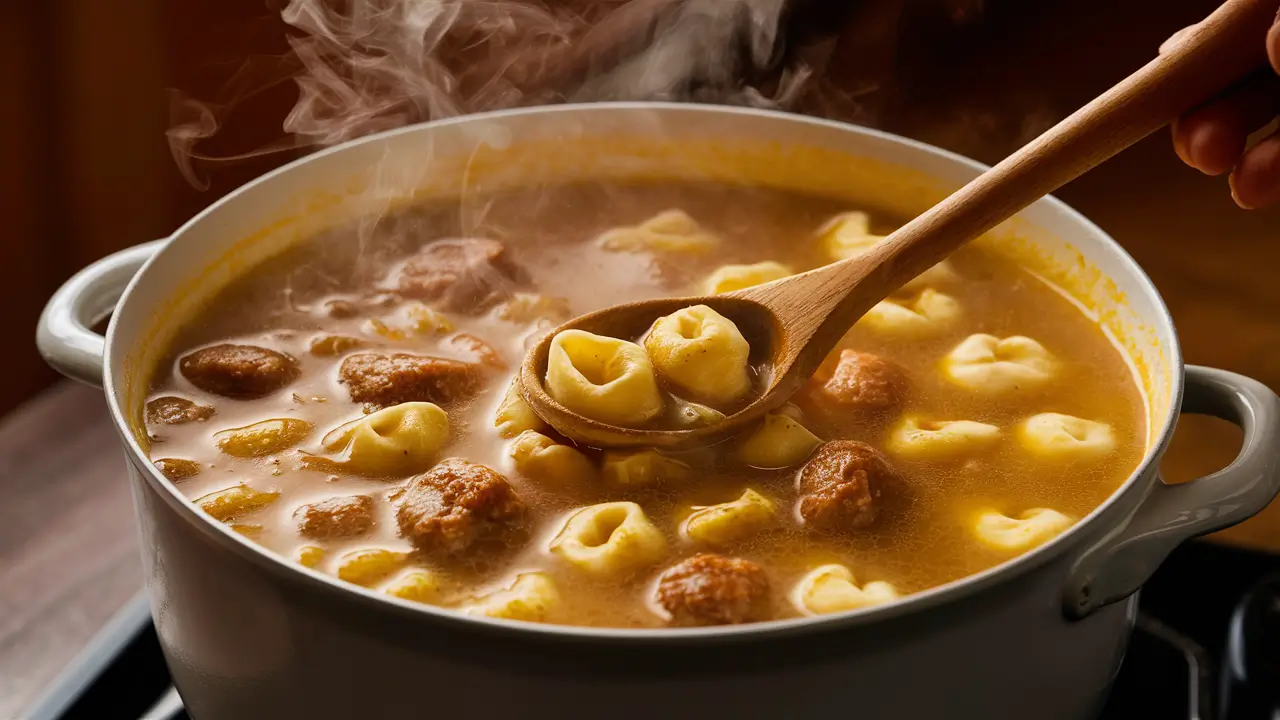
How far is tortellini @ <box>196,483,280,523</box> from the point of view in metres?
1.57

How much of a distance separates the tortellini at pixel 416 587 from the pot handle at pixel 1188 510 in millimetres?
701

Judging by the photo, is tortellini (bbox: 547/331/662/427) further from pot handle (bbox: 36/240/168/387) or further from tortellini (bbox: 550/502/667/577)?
pot handle (bbox: 36/240/168/387)

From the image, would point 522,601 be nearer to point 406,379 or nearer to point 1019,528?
point 406,379

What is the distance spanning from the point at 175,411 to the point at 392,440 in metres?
0.34

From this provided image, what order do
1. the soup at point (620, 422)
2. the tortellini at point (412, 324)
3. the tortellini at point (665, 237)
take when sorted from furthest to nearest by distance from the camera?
the tortellini at point (665, 237), the tortellini at point (412, 324), the soup at point (620, 422)

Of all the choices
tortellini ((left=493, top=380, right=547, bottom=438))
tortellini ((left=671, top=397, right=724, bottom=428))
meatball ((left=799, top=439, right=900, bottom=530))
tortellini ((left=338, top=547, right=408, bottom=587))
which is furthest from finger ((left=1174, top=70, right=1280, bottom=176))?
tortellini ((left=338, top=547, right=408, bottom=587))

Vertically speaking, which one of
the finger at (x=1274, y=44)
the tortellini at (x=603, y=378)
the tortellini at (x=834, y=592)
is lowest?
the tortellini at (x=834, y=592)

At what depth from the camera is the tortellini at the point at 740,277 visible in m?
2.11

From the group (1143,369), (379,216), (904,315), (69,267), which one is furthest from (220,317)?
(69,267)

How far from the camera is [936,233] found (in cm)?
170

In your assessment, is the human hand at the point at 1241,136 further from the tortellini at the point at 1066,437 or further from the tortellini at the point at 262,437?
the tortellini at the point at 262,437

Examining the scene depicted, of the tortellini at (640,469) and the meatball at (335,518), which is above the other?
the meatball at (335,518)

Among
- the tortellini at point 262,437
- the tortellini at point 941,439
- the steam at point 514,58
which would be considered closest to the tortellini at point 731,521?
the tortellini at point 941,439

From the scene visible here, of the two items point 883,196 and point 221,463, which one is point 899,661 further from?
point 883,196
